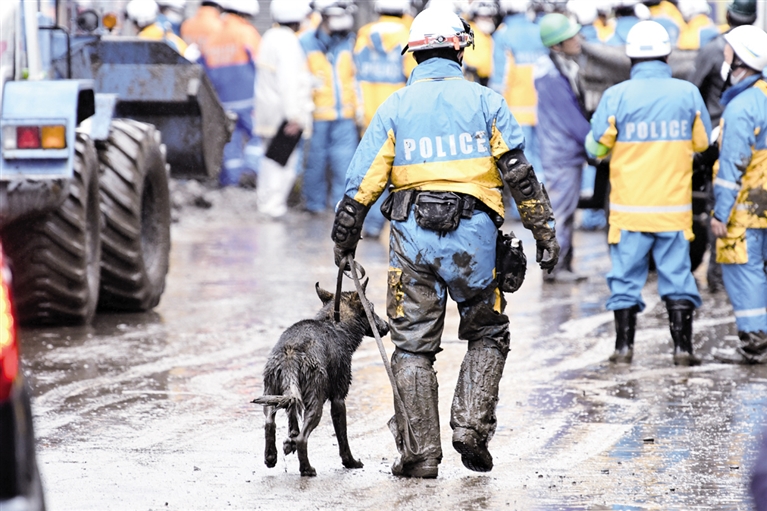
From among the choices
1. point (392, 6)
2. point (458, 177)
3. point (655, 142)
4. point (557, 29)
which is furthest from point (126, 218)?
point (392, 6)

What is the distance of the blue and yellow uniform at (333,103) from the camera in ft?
53.5

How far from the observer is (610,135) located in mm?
8031

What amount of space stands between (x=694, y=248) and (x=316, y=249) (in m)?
3.93

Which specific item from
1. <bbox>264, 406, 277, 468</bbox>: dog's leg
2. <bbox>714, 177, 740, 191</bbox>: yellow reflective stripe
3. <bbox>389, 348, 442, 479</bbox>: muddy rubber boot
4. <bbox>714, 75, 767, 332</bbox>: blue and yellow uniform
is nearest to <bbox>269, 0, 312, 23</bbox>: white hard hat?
<bbox>714, 75, 767, 332</bbox>: blue and yellow uniform

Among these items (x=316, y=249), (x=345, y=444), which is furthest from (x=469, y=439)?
(x=316, y=249)

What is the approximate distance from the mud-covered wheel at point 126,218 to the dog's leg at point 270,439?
4278mm

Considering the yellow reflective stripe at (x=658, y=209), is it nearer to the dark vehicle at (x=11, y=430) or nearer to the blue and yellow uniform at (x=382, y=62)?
the dark vehicle at (x=11, y=430)

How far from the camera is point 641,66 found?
8094mm

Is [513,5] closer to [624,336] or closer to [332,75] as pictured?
[332,75]

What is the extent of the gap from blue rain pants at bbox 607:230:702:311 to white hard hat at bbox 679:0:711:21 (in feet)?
31.3

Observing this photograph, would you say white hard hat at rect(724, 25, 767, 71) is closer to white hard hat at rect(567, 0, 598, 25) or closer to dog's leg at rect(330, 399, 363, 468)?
dog's leg at rect(330, 399, 363, 468)

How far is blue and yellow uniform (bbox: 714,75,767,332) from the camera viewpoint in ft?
26.1

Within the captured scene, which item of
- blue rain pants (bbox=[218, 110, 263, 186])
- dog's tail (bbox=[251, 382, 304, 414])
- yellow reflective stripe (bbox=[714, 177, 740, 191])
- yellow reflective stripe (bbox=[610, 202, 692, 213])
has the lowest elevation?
blue rain pants (bbox=[218, 110, 263, 186])

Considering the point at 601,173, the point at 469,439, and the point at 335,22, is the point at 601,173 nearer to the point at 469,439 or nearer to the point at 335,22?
the point at 469,439
